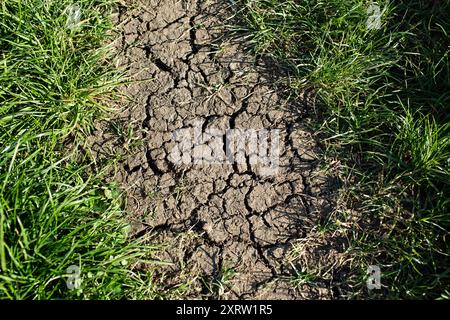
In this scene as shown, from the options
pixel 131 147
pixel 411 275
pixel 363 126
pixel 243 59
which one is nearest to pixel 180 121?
pixel 131 147

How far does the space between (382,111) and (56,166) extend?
178cm

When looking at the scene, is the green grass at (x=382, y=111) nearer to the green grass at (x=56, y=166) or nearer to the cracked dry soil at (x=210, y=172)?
the cracked dry soil at (x=210, y=172)

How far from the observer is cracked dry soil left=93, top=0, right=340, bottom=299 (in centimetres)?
255

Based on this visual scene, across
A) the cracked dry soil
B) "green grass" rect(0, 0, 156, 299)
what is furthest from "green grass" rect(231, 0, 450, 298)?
"green grass" rect(0, 0, 156, 299)

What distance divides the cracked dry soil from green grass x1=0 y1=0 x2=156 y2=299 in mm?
132

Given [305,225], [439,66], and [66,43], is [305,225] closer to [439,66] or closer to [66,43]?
[439,66]

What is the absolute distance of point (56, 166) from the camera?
104 inches

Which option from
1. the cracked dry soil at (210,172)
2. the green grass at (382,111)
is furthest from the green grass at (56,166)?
the green grass at (382,111)

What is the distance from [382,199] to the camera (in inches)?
106

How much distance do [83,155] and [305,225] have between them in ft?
4.05

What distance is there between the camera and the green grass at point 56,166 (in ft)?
7.50

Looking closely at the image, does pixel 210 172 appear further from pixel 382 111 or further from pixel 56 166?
pixel 382 111

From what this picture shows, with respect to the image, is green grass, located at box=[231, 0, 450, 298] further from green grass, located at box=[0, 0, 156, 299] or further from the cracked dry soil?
green grass, located at box=[0, 0, 156, 299]

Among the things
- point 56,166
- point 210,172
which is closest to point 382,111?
point 210,172
